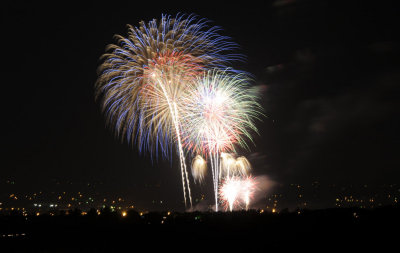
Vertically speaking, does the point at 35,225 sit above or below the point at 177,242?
above

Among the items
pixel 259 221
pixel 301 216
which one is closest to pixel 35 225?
pixel 259 221

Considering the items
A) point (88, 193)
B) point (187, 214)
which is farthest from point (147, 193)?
point (187, 214)

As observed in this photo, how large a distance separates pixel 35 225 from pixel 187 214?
20.5 feet

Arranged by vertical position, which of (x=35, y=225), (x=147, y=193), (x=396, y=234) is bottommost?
(x=396, y=234)

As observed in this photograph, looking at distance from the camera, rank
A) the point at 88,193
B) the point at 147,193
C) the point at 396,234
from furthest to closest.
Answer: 1. the point at 88,193
2. the point at 147,193
3. the point at 396,234

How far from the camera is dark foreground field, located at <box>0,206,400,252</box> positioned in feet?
47.3

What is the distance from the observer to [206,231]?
1595 centimetres

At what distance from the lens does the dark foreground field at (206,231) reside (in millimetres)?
14430

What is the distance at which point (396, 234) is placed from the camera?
14.5 metres

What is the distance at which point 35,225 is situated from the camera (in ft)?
54.3

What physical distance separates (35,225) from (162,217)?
5128mm

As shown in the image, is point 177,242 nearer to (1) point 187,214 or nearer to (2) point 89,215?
(1) point 187,214

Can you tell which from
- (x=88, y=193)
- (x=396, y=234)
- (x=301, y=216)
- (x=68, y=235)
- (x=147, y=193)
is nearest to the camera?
(x=396, y=234)

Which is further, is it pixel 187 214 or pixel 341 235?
pixel 187 214
